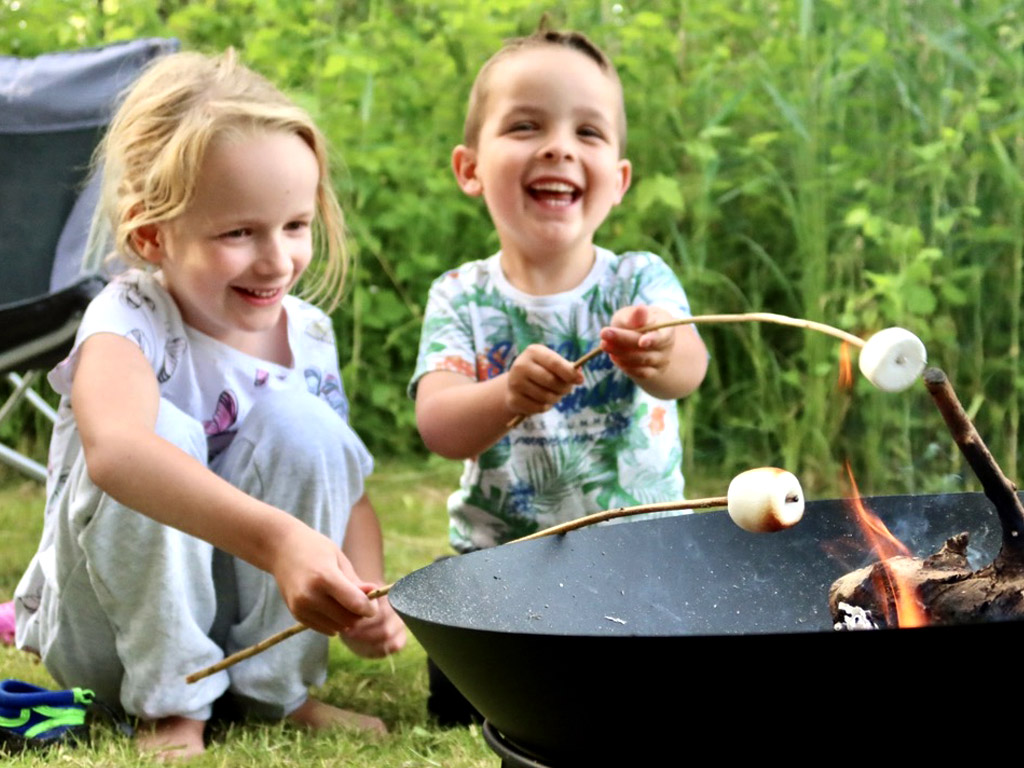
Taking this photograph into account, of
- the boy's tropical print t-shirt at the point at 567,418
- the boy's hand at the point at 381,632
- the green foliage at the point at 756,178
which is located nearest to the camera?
the boy's hand at the point at 381,632

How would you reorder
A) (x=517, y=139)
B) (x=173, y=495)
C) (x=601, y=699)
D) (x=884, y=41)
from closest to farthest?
(x=601, y=699)
(x=173, y=495)
(x=517, y=139)
(x=884, y=41)

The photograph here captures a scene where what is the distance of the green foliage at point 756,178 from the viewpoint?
3.46 m

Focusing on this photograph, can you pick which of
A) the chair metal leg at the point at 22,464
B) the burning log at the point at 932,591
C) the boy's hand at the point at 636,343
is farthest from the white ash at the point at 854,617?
the chair metal leg at the point at 22,464

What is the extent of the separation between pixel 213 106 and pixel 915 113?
2.20 m

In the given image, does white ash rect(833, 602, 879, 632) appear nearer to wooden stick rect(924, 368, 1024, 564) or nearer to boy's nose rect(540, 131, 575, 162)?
wooden stick rect(924, 368, 1024, 564)

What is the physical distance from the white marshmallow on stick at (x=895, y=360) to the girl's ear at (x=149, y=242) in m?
1.14

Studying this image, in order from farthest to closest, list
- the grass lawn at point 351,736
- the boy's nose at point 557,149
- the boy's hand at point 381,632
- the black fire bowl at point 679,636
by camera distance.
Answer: the boy's nose at point 557,149, the grass lawn at point 351,736, the boy's hand at point 381,632, the black fire bowl at point 679,636

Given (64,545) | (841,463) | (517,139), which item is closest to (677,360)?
(517,139)

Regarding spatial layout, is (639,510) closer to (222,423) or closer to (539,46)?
(222,423)

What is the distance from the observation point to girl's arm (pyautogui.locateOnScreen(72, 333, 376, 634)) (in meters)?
1.41

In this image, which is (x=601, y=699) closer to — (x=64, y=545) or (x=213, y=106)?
(x=64, y=545)

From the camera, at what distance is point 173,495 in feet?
5.15

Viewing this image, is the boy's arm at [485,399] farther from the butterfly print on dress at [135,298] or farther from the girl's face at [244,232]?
the butterfly print on dress at [135,298]

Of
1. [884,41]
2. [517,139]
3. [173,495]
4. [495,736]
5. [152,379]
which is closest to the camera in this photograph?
[495,736]
